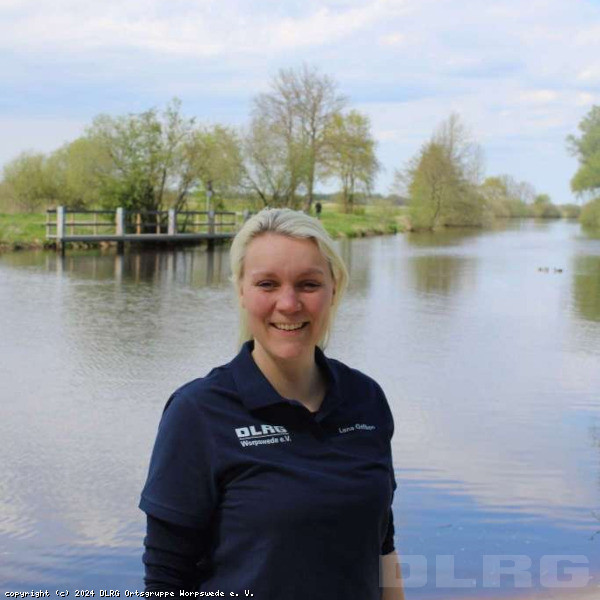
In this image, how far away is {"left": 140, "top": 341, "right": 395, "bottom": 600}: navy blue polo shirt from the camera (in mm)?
1769

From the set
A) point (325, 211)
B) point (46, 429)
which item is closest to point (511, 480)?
point (46, 429)

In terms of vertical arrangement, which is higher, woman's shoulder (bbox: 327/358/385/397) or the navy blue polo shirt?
woman's shoulder (bbox: 327/358/385/397)

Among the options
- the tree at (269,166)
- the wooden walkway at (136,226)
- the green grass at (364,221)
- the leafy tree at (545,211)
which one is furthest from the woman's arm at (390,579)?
the leafy tree at (545,211)

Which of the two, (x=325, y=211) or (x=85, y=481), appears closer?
(x=85, y=481)

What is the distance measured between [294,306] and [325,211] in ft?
161

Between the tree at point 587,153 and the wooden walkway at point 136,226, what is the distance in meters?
37.0

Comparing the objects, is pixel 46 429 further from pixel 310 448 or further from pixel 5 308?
pixel 5 308

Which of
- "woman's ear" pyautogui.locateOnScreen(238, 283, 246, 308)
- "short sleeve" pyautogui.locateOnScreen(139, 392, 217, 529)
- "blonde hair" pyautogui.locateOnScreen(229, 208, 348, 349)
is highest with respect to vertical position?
"blonde hair" pyautogui.locateOnScreen(229, 208, 348, 349)

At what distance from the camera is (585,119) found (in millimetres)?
64375

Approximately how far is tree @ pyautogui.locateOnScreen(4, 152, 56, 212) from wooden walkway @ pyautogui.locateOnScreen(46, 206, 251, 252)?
3.02 metres

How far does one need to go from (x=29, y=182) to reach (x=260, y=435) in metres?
31.4

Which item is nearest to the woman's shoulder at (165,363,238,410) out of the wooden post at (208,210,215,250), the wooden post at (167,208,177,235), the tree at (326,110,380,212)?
the wooden post at (167,208,177,235)

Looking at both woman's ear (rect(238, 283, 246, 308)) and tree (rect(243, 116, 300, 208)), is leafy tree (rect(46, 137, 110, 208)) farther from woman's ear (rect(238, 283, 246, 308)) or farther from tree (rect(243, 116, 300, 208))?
woman's ear (rect(238, 283, 246, 308))
